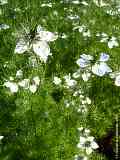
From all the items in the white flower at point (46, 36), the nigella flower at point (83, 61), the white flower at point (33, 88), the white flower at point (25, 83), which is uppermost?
the white flower at point (46, 36)

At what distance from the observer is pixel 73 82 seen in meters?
5.24

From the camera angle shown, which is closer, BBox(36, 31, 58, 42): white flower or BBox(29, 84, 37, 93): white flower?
BBox(36, 31, 58, 42): white flower

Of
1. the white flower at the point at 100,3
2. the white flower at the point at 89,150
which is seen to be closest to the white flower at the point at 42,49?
the white flower at the point at 89,150

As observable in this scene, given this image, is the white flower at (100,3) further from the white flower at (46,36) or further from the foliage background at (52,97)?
the white flower at (46,36)

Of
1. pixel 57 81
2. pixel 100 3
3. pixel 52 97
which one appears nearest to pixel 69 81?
pixel 57 81

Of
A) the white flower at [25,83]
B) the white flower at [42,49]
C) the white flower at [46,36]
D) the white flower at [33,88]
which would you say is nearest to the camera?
the white flower at [42,49]

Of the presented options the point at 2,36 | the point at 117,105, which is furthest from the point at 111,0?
the point at 117,105

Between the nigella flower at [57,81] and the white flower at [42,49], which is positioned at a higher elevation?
the white flower at [42,49]

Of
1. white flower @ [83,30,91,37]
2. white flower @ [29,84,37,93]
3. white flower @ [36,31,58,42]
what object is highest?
white flower @ [36,31,58,42]

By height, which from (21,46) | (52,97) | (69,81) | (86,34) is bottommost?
(52,97)

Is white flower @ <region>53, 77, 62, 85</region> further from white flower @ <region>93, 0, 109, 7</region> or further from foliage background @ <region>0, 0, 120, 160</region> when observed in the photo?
white flower @ <region>93, 0, 109, 7</region>

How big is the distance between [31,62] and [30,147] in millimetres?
875

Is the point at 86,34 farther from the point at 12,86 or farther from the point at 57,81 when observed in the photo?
the point at 12,86

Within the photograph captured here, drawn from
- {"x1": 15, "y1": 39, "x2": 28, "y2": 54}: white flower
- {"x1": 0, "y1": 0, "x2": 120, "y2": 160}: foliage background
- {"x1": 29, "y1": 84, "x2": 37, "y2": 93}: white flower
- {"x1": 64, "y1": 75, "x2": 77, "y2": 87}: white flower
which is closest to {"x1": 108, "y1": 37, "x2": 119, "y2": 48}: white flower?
{"x1": 0, "y1": 0, "x2": 120, "y2": 160}: foliage background
